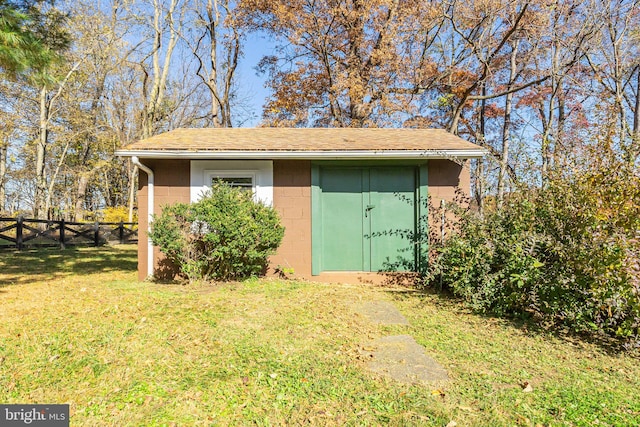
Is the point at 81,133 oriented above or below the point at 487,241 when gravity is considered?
above

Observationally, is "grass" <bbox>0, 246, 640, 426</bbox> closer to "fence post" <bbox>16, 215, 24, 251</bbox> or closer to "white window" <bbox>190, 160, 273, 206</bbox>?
"white window" <bbox>190, 160, 273, 206</bbox>

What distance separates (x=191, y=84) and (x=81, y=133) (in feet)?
21.9

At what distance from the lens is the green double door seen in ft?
21.3

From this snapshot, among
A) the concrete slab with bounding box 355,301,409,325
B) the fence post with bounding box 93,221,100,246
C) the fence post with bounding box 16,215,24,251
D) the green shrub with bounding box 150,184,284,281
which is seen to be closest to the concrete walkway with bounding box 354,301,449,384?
the concrete slab with bounding box 355,301,409,325

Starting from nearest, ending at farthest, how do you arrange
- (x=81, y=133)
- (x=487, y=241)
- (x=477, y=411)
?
1. (x=477, y=411)
2. (x=487, y=241)
3. (x=81, y=133)

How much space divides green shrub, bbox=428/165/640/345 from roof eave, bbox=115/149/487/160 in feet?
4.72

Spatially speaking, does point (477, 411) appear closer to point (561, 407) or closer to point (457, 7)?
point (561, 407)

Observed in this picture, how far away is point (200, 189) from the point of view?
6398 millimetres

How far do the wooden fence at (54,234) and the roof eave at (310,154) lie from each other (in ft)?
29.4

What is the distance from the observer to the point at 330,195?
6.59 metres

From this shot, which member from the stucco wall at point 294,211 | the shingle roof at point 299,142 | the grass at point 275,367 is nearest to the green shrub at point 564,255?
the grass at point 275,367

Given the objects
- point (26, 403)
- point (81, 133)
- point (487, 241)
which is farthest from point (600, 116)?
point (81, 133)

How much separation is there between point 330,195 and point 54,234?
40.3 ft

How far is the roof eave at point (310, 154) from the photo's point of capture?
19.5ft
